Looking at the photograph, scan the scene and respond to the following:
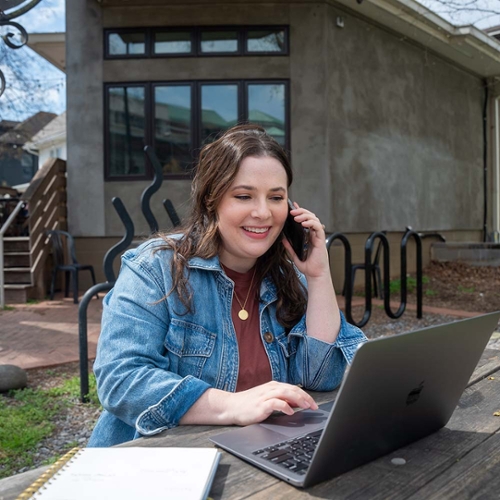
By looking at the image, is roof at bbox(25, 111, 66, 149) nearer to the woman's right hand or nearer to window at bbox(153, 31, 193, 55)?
window at bbox(153, 31, 193, 55)

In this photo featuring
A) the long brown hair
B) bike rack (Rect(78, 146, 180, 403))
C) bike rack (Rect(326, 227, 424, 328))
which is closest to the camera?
the long brown hair

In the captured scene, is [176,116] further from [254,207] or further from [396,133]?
[254,207]

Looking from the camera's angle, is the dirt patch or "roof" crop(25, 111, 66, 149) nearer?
the dirt patch

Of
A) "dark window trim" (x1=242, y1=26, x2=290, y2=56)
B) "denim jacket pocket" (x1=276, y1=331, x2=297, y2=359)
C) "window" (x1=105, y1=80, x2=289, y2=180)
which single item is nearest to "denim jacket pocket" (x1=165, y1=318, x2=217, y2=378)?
"denim jacket pocket" (x1=276, y1=331, x2=297, y2=359)

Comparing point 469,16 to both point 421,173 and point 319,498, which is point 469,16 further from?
point 319,498

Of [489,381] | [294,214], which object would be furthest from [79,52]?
[489,381]

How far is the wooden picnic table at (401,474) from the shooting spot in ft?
3.06

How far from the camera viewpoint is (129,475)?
945 millimetres

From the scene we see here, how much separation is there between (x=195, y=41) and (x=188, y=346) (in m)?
7.47

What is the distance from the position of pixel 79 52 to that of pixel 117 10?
0.84 metres

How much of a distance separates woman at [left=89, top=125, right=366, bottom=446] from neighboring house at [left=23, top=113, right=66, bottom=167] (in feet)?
68.1

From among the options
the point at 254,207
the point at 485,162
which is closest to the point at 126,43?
the point at 254,207

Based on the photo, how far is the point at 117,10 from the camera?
8.17 m

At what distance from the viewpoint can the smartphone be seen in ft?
5.98
